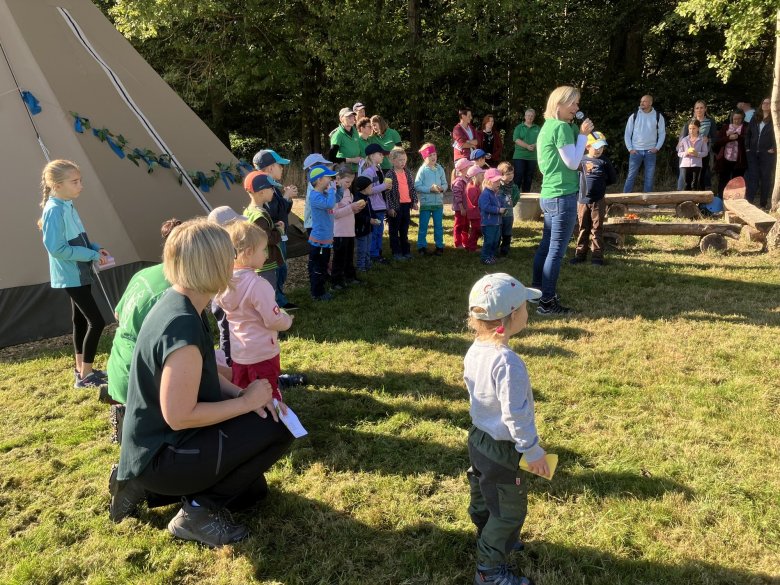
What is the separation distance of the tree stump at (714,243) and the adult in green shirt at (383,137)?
436 centimetres

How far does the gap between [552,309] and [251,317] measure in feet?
10.7

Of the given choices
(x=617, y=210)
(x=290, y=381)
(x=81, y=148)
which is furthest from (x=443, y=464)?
(x=617, y=210)

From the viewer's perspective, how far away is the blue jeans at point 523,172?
11773mm

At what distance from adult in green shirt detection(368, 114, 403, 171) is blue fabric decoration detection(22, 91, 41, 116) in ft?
14.0

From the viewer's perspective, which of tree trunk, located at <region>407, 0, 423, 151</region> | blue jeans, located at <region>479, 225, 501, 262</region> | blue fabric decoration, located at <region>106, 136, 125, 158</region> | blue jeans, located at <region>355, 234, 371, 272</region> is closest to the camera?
blue fabric decoration, located at <region>106, 136, 125, 158</region>

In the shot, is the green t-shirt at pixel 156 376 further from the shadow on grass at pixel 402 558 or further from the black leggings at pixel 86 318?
the black leggings at pixel 86 318

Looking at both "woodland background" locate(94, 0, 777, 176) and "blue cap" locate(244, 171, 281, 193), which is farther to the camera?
"woodland background" locate(94, 0, 777, 176)

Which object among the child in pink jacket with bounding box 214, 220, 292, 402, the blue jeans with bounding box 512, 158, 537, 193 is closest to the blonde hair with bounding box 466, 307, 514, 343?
the child in pink jacket with bounding box 214, 220, 292, 402

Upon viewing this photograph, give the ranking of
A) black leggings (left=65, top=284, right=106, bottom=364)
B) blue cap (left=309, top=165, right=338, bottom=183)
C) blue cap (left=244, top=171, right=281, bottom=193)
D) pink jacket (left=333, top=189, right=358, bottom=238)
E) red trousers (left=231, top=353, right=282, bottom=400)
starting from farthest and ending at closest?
pink jacket (left=333, top=189, right=358, bottom=238) → blue cap (left=309, top=165, right=338, bottom=183) → blue cap (left=244, top=171, right=281, bottom=193) → black leggings (left=65, top=284, right=106, bottom=364) → red trousers (left=231, top=353, right=282, bottom=400)

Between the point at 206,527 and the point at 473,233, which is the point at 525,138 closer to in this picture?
the point at 473,233

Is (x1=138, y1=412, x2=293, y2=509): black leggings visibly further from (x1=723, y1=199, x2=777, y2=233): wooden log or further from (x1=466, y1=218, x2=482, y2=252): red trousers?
(x1=723, y1=199, x2=777, y2=233): wooden log

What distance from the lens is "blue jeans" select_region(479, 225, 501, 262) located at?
7719 mm

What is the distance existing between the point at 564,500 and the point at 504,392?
1130 millimetres

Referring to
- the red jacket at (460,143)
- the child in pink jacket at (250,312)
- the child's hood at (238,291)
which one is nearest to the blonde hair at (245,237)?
the child in pink jacket at (250,312)
